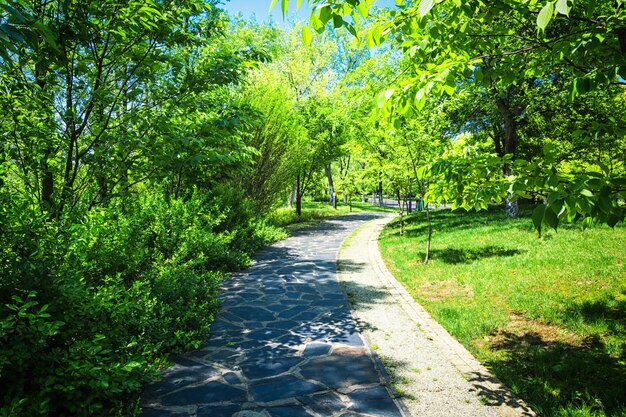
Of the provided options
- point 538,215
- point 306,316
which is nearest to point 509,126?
point 306,316

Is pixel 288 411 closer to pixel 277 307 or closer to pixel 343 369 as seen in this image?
pixel 343 369

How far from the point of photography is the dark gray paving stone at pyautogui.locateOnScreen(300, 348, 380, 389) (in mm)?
4496

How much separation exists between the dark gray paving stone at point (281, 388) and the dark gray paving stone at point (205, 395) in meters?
0.19

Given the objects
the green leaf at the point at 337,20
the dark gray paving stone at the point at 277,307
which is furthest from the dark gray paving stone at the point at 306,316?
the green leaf at the point at 337,20

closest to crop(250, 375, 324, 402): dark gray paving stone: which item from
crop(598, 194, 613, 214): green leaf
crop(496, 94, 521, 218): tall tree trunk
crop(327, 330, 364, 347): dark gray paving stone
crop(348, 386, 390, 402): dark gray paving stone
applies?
crop(348, 386, 390, 402): dark gray paving stone

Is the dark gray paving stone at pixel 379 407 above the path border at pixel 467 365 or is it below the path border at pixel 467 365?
above

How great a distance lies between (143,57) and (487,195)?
507 cm

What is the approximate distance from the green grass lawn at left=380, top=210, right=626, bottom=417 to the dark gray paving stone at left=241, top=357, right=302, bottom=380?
8.94 ft

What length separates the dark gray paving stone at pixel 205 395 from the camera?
4.06 meters

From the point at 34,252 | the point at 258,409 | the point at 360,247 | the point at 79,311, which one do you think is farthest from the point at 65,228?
the point at 360,247

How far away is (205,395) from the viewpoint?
420 centimetres

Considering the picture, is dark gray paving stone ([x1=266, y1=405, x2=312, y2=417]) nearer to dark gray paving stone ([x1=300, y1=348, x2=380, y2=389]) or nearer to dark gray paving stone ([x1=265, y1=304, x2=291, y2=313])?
dark gray paving stone ([x1=300, y1=348, x2=380, y2=389])

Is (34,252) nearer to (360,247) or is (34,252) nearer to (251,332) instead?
(251,332)

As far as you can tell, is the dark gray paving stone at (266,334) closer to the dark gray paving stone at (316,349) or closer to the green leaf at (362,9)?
the dark gray paving stone at (316,349)
